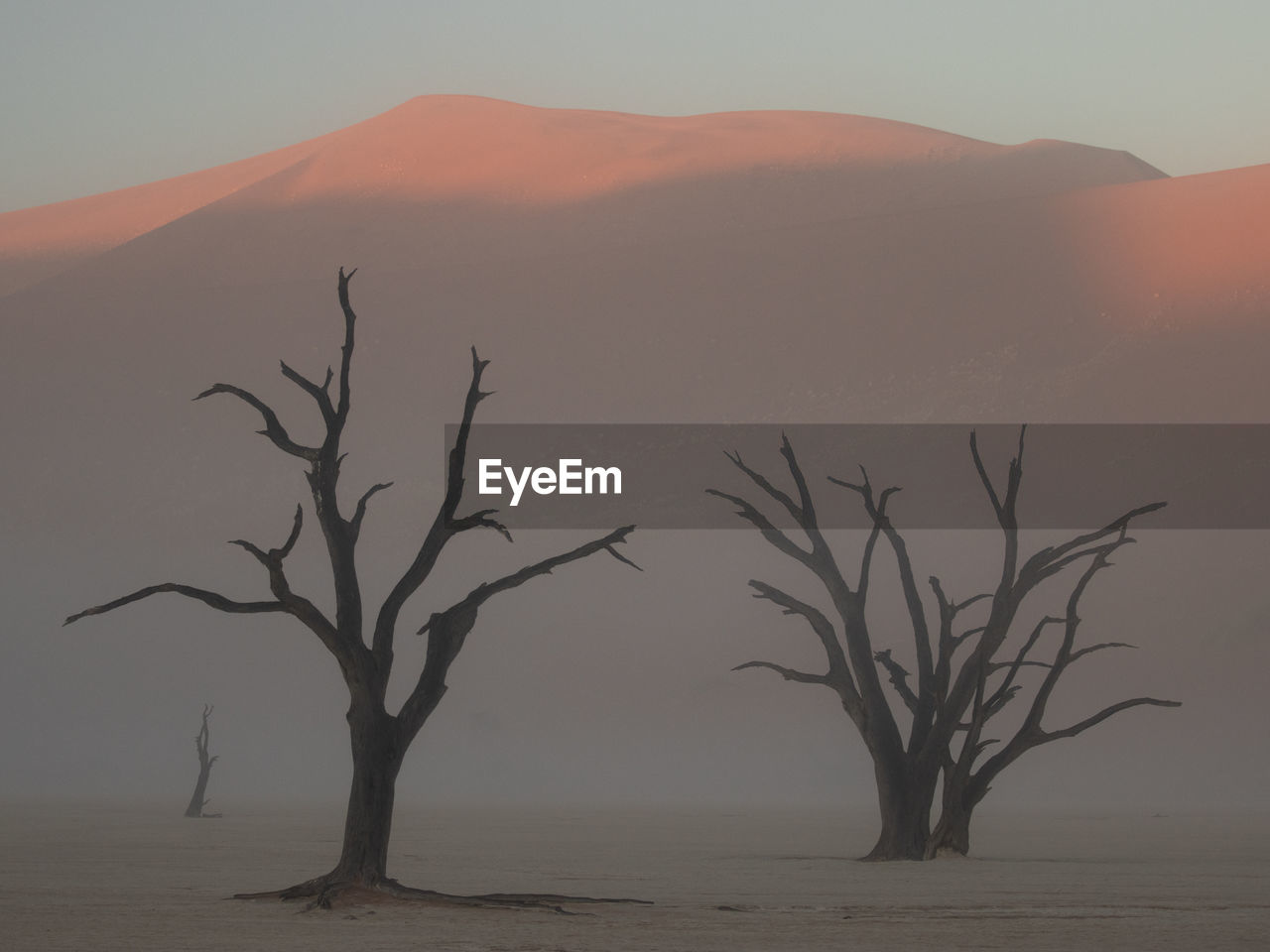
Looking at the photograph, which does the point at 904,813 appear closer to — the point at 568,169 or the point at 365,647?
the point at 365,647

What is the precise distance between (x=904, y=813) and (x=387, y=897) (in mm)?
8850

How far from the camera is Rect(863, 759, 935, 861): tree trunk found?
68.8 feet

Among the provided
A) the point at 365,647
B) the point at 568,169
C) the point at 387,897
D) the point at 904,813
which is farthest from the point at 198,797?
the point at 568,169

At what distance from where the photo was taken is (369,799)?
46.0ft

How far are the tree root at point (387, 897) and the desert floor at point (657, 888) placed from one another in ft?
0.33

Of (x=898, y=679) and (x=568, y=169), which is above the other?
(x=568, y=169)

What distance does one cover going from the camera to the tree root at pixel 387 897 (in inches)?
531

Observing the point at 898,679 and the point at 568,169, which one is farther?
the point at 568,169

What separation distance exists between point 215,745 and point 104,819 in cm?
3013

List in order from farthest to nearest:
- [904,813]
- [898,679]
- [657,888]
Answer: [898,679], [904,813], [657,888]

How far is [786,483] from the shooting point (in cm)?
6688

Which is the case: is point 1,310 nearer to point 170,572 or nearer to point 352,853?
point 170,572

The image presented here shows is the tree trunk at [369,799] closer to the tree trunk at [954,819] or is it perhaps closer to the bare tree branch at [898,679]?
the bare tree branch at [898,679]

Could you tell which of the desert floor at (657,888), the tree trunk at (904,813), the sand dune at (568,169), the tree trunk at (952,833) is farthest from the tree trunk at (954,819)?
the sand dune at (568,169)
